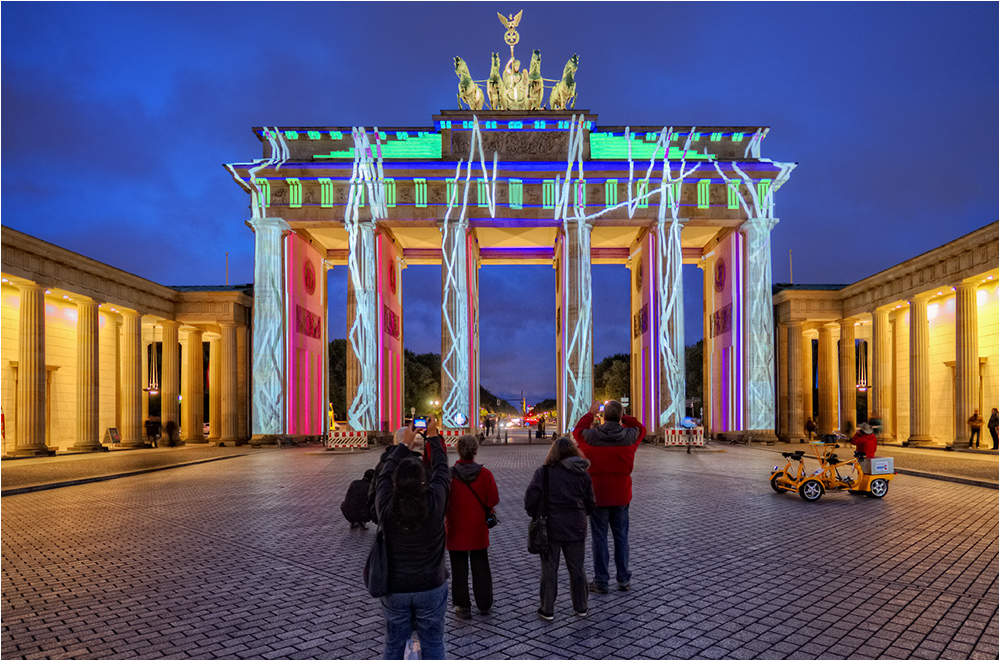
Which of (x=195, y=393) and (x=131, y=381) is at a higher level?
(x=131, y=381)

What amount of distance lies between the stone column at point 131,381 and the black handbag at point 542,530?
106 feet

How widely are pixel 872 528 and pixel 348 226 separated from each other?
28549 mm

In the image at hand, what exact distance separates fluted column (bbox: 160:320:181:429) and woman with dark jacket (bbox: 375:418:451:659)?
35898 millimetres

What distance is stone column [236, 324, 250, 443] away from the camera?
3644cm

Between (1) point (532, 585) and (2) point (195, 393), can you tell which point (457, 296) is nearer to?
(2) point (195, 393)

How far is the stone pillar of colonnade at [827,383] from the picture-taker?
36.5 meters

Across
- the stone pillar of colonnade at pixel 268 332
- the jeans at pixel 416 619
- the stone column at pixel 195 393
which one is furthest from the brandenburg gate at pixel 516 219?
the jeans at pixel 416 619

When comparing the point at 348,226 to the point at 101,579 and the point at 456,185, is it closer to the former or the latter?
the point at 456,185

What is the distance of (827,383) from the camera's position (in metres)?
38.2

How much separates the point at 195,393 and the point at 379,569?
38665 mm

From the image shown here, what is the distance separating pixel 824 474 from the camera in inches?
494

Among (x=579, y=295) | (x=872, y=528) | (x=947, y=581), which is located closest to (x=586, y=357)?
(x=579, y=295)

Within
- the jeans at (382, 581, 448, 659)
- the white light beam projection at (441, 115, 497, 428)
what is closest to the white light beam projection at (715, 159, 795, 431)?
the white light beam projection at (441, 115, 497, 428)

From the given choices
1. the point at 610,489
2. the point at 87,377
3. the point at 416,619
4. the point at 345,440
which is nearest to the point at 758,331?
the point at 345,440
